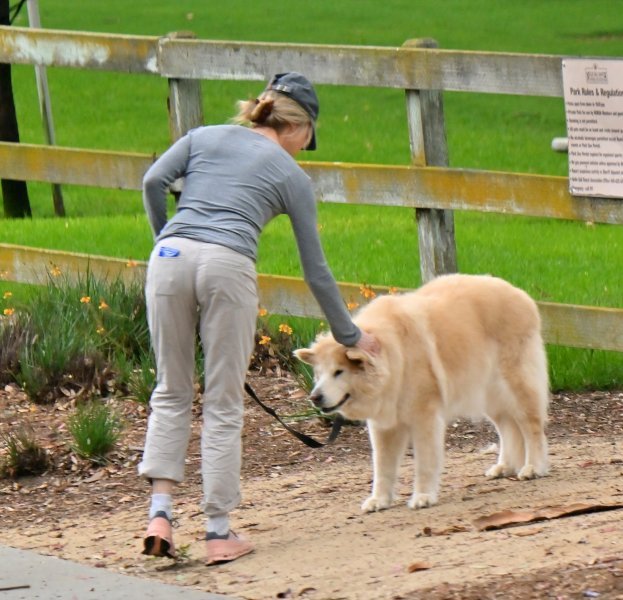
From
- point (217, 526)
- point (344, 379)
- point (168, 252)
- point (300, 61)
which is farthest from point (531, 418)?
point (300, 61)

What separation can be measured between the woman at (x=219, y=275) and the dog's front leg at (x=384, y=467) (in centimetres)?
72

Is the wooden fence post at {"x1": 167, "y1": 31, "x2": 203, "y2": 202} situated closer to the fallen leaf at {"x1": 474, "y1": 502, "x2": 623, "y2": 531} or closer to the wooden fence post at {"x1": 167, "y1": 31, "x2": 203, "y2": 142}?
the wooden fence post at {"x1": 167, "y1": 31, "x2": 203, "y2": 142}

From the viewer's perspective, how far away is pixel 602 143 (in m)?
7.38

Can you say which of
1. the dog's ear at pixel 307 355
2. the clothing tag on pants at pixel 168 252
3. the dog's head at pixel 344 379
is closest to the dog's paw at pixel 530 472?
the dog's head at pixel 344 379

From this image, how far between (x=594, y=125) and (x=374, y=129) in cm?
1384

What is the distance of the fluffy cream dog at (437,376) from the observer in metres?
5.88

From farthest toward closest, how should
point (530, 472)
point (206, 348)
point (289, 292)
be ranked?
point (289, 292) → point (530, 472) → point (206, 348)

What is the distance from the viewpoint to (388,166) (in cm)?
798

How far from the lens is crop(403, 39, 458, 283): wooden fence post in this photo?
25.8 ft

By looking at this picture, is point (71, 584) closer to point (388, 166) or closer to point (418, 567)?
point (418, 567)

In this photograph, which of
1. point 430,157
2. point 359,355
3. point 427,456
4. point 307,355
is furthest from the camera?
point 430,157

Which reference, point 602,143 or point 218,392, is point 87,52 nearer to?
point 602,143

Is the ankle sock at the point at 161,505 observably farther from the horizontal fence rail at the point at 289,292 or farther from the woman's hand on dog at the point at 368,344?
the horizontal fence rail at the point at 289,292

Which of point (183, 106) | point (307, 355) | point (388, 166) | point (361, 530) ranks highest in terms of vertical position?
point (183, 106)
